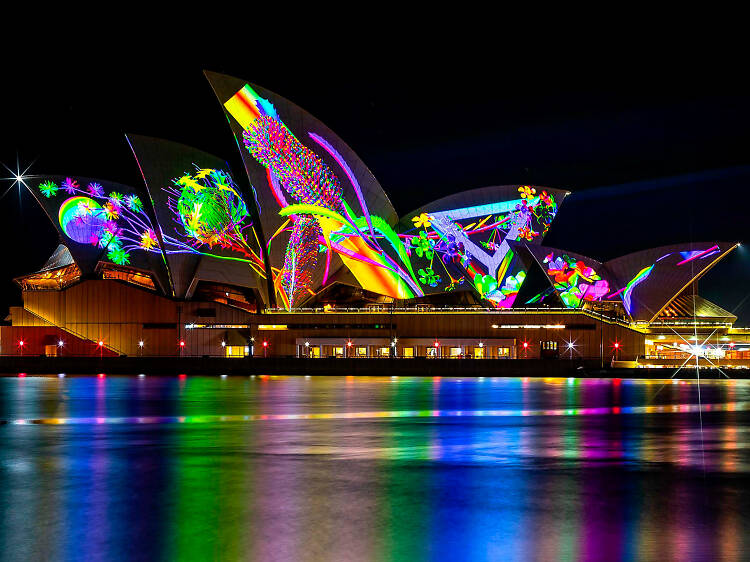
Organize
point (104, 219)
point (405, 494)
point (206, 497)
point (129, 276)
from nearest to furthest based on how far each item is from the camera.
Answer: point (206, 497)
point (405, 494)
point (104, 219)
point (129, 276)

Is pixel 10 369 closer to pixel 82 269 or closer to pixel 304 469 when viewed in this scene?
pixel 82 269

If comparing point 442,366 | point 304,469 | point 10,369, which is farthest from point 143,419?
point 10,369

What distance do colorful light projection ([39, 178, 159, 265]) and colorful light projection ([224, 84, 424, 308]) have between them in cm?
1000

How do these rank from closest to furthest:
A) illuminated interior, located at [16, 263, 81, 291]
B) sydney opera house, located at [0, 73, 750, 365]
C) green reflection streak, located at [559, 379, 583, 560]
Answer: green reflection streak, located at [559, 379, 583, 560] → sydney opera house, located at [0, 73, 750, 365] → illuminated interior, located at [16, 263, 81, 291]

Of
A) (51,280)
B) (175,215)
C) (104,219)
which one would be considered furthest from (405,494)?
(51,280)

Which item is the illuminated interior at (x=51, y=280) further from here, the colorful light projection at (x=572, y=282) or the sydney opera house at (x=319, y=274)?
the colorful light projection at (x=572, y=282)

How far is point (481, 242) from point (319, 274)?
12.1m

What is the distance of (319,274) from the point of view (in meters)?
64.9

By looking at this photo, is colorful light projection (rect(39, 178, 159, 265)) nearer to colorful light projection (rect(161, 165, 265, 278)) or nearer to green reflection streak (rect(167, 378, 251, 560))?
colorful light projection (rect(161, 165, 265, 278))

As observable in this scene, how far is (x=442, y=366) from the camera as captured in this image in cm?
5225

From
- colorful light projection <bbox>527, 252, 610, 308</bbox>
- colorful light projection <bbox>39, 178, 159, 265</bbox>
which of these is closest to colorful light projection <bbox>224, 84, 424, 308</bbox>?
colorful light projection <bbox>527, 252, 610, 308</bbox>

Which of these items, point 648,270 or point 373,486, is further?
point 648,270

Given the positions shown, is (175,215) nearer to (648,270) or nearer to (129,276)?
(129,276)

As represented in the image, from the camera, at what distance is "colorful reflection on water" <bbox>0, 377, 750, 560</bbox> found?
7426mm
